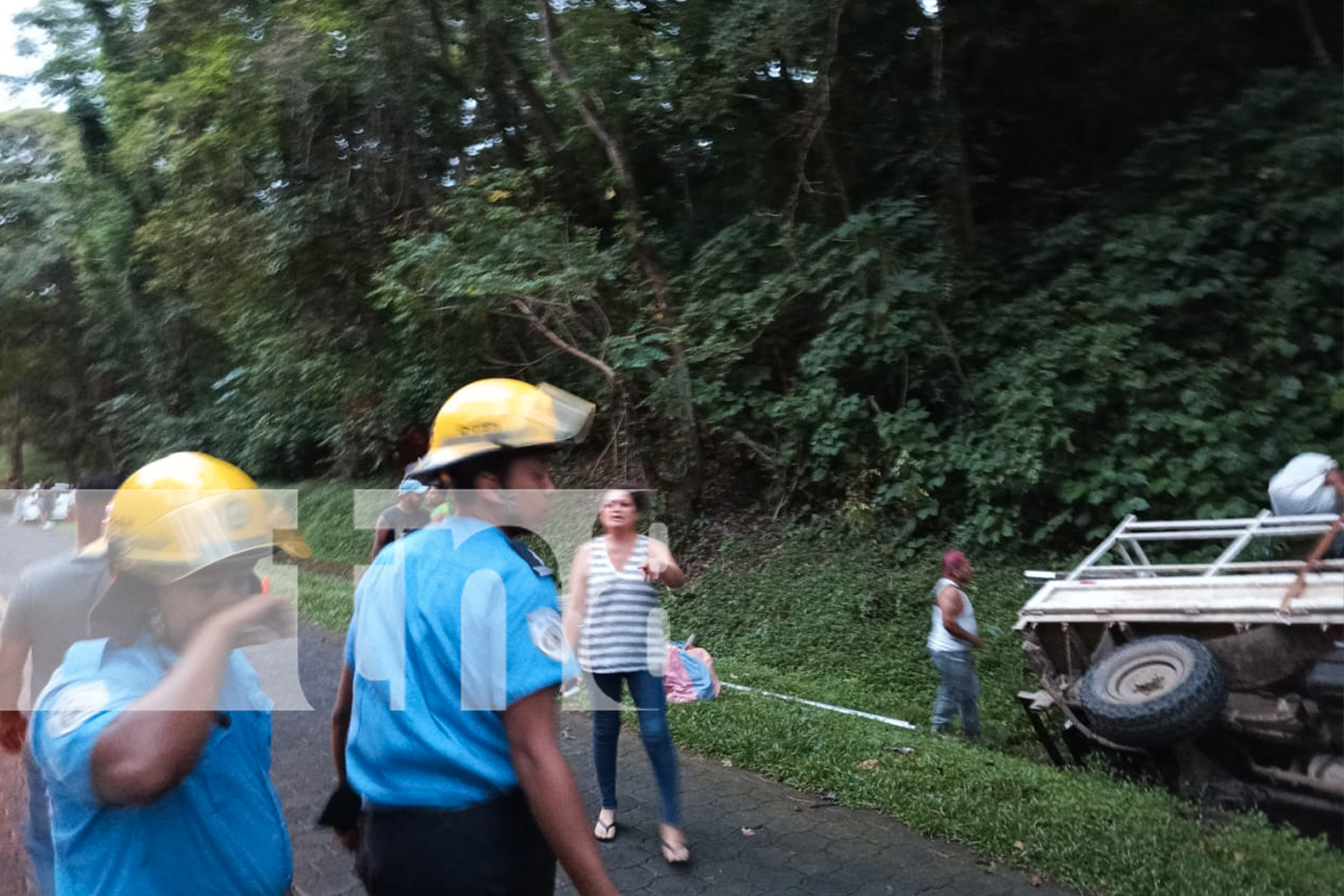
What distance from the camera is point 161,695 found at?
1675mm

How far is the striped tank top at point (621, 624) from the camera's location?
4.26 metres

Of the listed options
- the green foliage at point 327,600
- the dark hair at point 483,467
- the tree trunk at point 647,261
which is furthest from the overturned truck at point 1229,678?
the green foliage at point 327,600

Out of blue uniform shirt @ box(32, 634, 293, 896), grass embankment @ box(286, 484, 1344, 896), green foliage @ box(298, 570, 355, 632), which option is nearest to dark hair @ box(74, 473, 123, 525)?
blue uniform shirt @ box(32, 634, 293, 896)

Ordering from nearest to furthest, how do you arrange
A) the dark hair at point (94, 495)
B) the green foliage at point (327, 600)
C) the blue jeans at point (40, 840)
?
the blue jeans at point (40, 840) → the dark hair at point (94, 495) → the green foliage at point (327, 600)

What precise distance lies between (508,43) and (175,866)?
12568 millimetres

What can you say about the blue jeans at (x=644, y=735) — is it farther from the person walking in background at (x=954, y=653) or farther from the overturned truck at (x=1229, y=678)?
the person walking in background at (x=954, y=653)

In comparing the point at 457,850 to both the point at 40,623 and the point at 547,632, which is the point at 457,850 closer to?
the point at 547,632

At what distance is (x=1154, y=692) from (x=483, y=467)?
4324 mm

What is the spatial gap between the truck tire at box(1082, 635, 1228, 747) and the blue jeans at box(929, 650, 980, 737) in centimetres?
133

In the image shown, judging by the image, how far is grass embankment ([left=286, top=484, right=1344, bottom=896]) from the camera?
401 centimetres

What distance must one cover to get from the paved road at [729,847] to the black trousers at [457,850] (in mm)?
2344

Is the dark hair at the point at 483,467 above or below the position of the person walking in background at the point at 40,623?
above

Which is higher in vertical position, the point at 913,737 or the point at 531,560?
the point at 531,560

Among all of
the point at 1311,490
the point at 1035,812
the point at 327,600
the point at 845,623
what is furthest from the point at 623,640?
the point at 327,600
